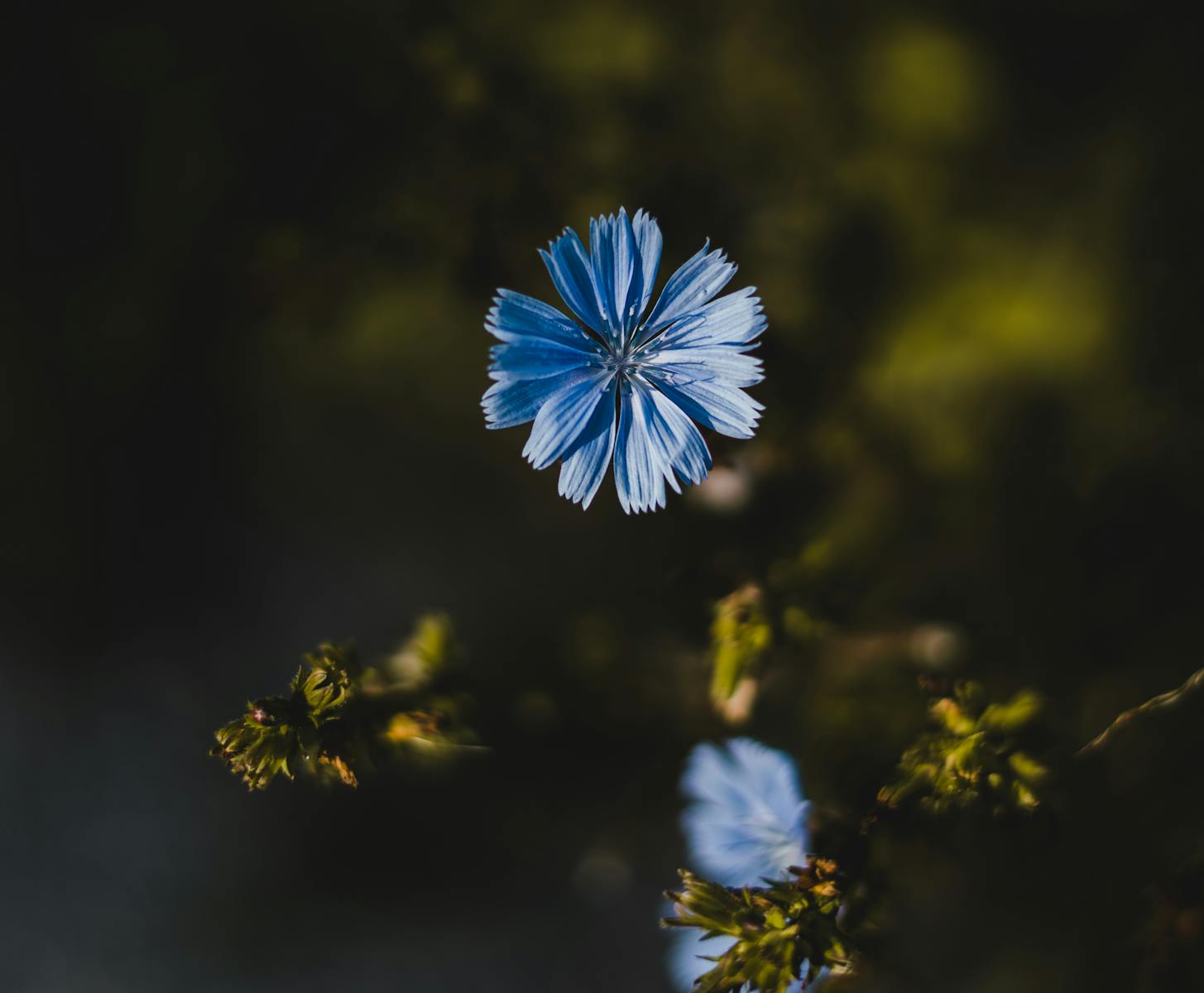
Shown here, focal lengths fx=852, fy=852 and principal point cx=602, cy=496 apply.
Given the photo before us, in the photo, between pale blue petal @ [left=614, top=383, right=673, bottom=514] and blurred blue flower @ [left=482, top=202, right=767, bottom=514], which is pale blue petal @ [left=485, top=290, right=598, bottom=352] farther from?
pale blue petal @ [left=614, top=383, right=673, bottom=514]

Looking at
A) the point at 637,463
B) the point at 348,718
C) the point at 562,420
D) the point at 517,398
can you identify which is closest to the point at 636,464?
the point at 637,463

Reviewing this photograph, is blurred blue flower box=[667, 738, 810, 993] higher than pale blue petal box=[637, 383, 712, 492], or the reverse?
pale blue petal box=[637, 383, 712, 492]

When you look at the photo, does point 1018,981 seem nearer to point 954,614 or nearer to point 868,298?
point 954,614

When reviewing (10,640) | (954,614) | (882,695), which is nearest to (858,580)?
(882,695)

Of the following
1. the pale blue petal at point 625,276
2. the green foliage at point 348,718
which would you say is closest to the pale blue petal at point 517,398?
the pale blue petal at point 625,276

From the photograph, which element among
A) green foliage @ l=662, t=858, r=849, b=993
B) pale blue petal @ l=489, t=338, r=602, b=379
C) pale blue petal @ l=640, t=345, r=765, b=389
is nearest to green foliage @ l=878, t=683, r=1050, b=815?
green foliage @ l=662, t=858, r=849, b=993

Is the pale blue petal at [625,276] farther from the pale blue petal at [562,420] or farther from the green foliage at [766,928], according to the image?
the green foliage at [766,928]
